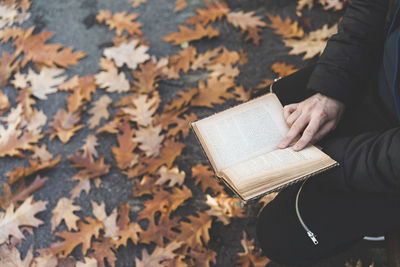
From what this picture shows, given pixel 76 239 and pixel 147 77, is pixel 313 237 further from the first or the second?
pixel 147 77

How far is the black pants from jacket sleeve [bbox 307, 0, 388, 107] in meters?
0.11

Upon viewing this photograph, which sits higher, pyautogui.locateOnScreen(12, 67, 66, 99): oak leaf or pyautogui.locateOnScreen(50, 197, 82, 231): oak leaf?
pyautogui.locateOnScreen(12, 67, 66, 99): oak leaf

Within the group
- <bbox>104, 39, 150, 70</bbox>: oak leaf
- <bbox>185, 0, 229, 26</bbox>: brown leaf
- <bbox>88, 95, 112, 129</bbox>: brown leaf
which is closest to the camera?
<bbox>88, 95, 112, 129</bbox>: brown leaf

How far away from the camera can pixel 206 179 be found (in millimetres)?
1905

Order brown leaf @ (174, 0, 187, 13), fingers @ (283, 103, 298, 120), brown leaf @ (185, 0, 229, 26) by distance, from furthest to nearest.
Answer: brown leaf @ (174, 0, 187, 13) < brown leaf @ (185, 0, 229, 26) < fingers @ (283, 103, 298, 120)

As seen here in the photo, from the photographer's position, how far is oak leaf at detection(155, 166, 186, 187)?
1899 millimetres

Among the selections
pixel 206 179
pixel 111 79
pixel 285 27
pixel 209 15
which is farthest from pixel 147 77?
pixel 285 27

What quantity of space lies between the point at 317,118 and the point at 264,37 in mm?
1541

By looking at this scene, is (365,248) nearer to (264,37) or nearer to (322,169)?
(322,169)

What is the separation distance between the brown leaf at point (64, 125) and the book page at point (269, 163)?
1567 millimetres

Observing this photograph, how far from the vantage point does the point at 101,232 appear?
1797 millimetres

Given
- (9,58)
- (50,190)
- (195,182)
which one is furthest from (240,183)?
(9,58)

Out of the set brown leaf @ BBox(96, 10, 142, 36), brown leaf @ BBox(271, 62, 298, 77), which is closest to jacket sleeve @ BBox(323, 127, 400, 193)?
brown leaf @ BBox(271, 62, 298, 77)

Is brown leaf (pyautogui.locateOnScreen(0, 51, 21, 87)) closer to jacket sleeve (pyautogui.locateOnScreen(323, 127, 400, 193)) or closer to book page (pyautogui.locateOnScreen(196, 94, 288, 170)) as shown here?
book page (pyautogui.locateOnScreen(196, 94, 288, 170))
